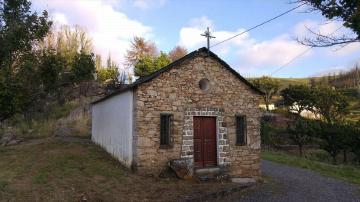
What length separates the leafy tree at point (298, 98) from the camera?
4000 cm

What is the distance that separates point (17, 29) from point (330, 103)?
34.8 metres

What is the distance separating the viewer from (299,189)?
12.8 metres

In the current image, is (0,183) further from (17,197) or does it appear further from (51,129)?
(51,129)

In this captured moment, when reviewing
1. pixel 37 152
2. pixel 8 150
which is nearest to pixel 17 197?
pixel 37 152

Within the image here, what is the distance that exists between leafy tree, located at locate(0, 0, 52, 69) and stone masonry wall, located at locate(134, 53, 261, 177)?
15.5 ft

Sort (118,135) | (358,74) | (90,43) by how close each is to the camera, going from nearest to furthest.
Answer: (118,135)
(90,43)
(358,74)

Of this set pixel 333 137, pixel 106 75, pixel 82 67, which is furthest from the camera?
pixel 106 75

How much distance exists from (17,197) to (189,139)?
19.9 ft

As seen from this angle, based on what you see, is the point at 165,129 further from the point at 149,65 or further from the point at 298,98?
the point at 298,98

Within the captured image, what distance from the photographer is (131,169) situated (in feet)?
41.0

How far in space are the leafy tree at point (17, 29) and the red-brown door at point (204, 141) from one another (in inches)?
274

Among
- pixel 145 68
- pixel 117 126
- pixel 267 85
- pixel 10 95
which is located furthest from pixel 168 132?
pixel 267 85

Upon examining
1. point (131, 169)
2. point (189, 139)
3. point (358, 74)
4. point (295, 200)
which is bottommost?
point (295, 200)

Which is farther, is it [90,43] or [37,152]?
[90,43]
